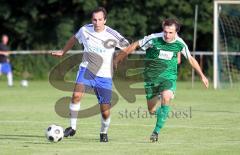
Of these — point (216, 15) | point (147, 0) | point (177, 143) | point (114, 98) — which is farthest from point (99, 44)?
point (147, 0)

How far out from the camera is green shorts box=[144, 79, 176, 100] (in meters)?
11.8

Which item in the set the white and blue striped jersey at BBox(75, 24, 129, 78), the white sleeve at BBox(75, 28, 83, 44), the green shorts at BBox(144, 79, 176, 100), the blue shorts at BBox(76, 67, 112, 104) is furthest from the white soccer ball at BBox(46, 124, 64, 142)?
the green shorts at BBox(144, 79, 176, 100)

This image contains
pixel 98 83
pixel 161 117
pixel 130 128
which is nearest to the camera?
pixel 161 117

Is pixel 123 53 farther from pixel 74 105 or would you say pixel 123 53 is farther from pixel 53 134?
pixel 53 134

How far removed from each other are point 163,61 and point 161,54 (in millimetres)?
149

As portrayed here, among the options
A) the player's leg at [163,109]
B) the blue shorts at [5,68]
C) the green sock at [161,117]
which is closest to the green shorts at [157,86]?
the player's leg at [163,109]

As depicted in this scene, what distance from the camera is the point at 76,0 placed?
35.5 meters

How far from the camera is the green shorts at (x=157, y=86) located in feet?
38.8

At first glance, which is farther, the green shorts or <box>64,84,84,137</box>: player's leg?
the green shorts

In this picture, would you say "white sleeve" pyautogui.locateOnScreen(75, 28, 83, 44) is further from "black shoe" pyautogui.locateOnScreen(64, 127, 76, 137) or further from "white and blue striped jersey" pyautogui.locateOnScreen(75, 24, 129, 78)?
"black shoe" pyautogui.locateOnScreen(64, 127, 76, 137)

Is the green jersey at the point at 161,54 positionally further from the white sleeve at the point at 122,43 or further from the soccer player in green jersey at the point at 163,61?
the white sleeve at the point at 122,43

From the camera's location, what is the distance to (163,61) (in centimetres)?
1195

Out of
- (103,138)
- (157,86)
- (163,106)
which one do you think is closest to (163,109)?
(163,106)

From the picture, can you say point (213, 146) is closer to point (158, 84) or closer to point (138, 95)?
point (158, 84)
